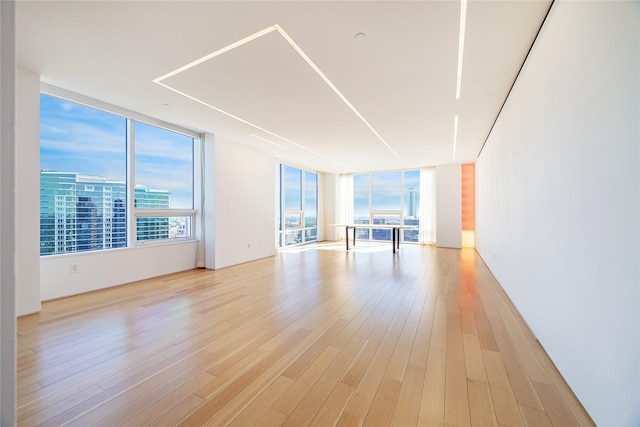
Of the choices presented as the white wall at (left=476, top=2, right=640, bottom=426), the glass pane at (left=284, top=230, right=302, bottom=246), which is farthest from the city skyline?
the white wall at (left=476, top=2, right=640, bottom=426)

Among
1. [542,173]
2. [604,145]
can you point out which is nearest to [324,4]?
[604,145]

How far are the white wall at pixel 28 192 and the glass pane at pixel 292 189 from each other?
220 inches

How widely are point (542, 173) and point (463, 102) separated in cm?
183

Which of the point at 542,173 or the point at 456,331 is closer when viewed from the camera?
the point at 542,173

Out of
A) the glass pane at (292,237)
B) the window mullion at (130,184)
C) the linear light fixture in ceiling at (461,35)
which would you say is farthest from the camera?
the glass pane at (292,237)

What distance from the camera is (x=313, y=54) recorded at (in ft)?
8.05

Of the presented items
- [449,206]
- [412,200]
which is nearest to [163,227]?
[412,200]

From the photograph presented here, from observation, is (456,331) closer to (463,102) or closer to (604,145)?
(604,145)

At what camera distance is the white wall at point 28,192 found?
2.85 meters

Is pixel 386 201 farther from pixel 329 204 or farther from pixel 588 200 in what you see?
pixel 588 200

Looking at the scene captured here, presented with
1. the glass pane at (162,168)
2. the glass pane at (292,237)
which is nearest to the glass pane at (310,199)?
the glass pane at (292,237)

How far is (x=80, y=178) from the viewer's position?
367 centimetres

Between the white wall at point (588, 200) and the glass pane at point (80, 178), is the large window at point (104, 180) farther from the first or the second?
the white wall at point (588, 200)

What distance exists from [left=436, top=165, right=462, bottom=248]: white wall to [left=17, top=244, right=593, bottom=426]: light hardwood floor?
15.8ft
